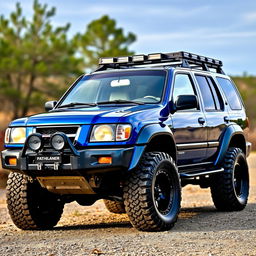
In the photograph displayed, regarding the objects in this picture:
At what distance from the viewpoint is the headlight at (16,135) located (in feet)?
27.5

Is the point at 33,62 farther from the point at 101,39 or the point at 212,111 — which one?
the point at 212,111

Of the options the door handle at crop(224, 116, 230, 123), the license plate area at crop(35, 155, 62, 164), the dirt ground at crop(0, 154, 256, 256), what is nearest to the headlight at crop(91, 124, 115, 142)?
the license plate area at crop(35, 155, 62, 164)

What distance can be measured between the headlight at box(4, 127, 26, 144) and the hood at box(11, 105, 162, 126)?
2.8 inches

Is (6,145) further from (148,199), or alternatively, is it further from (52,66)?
(52,66)

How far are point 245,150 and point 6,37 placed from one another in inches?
1572

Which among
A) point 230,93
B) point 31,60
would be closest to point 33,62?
point 31,60

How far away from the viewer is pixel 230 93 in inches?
449

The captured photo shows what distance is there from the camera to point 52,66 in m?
47.1

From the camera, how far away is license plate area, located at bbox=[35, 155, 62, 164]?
787cm

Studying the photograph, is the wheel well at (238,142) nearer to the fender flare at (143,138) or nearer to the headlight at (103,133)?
the fender flare at (143,138)

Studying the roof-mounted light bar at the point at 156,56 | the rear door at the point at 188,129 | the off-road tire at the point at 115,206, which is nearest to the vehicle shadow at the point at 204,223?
the rear door at the point at 188,129

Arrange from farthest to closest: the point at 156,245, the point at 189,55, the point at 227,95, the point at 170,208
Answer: the point at 227,95
the point at 189,55
the point at 170,208
the point at 156,245

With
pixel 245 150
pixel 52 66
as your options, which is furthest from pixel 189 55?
pixel 52 66

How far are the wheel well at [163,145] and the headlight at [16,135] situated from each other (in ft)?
4.96
